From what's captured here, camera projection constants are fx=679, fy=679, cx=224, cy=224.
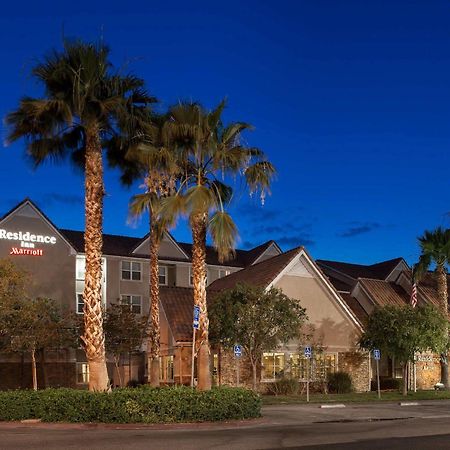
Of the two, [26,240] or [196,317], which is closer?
[196,317]

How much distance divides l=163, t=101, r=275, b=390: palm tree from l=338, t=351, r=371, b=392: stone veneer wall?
60.9 ft

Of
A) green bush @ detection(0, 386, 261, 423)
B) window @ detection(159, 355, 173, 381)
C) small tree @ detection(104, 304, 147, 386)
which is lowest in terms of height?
window @ detection(159, 355, 173, 381)

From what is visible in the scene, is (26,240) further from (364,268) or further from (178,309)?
(364,268)

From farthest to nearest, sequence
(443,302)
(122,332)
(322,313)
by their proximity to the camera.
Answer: (443,302)
(122,332)
(322,313)

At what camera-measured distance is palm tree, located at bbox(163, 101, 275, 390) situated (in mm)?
21672

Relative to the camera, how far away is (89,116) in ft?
67.9

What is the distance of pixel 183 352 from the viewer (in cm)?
3656

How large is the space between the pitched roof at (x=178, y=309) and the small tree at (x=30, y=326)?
6431 mm

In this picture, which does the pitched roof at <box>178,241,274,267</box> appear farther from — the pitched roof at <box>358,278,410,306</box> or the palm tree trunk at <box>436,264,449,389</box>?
the palm tree trunk at <box>436,264,449,389</box>

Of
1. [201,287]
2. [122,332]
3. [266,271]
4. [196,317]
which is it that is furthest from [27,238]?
[196,317]

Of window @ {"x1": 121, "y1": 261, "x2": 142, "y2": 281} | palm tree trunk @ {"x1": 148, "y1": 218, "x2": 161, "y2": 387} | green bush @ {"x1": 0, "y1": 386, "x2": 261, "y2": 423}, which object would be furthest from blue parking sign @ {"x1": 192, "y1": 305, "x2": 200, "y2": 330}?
window @ {"x1": 121, "y1": 261, "x2": 142, "y2": 281}

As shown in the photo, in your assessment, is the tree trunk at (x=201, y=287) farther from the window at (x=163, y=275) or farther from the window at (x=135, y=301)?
the window at (x=163, y=275)

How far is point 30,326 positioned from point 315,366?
15667 mm

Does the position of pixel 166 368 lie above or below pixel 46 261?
below
